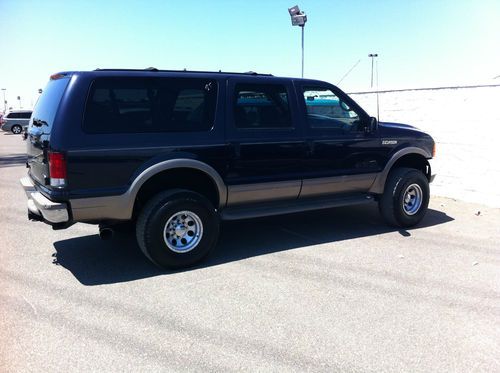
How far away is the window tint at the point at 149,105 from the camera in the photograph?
428 cm

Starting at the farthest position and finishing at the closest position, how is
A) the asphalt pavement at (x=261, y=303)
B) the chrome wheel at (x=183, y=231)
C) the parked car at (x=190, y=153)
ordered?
the chrome wheel at (x=183, y=231), the parked car at (x=190, y=153), the asphalt pavement at (x=261, y=303)

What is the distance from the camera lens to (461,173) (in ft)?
27.5

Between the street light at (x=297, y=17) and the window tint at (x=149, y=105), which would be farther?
the street light at (x=297, y=17)

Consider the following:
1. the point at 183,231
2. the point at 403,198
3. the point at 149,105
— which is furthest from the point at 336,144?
the point at 149,105

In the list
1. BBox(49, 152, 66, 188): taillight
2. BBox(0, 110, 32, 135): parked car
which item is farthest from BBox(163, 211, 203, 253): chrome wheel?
BBox(0, 110, 32, 135): parked car

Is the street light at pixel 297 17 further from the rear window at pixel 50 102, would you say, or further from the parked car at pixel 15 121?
the parked car at pixel 15 121

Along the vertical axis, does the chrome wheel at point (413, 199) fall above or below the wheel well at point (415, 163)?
below

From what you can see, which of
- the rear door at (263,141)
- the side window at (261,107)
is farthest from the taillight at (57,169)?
the side window at (261,107)

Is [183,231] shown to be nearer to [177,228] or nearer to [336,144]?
[177,228]

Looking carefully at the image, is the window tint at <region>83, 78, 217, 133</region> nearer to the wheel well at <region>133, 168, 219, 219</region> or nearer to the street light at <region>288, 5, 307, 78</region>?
the wheel well at <region>133, 168, 219, 219</region>

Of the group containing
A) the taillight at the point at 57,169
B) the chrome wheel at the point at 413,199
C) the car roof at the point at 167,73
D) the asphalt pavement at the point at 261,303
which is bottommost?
the asphalt pavement at the point at 261,303

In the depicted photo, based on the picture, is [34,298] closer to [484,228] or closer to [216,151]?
[216,151]

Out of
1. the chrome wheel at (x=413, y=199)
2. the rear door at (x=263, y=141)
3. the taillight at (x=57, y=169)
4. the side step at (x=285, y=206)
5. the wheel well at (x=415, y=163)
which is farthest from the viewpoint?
the wheel well at (x=415, y=163)

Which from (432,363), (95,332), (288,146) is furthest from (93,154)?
(432,363)
